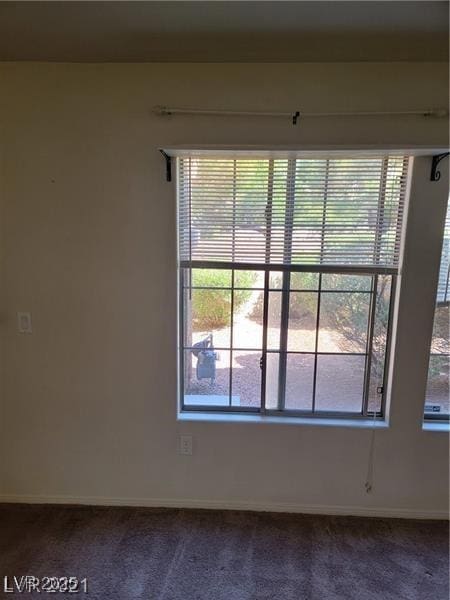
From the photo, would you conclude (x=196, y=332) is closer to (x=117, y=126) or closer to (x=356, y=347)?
(x=356, y=347)

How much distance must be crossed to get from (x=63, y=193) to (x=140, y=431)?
1.31 metres

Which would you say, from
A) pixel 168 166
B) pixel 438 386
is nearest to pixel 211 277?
pixel 168 166

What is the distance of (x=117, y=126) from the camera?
1.79 m

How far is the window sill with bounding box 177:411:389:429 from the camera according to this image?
1990 mm

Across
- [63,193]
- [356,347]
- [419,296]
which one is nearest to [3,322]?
[63,193]

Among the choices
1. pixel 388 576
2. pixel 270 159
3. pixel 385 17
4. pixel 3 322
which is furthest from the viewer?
pixel 3 322

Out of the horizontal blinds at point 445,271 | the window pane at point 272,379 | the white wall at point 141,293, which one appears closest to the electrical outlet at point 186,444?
the white wall at point 141,293

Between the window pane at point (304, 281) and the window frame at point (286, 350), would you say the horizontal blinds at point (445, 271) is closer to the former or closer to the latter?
the window frame at point (286, 350)

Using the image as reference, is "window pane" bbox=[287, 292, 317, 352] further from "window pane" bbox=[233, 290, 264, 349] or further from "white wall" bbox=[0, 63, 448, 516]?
"white wall" bbox=[0, 63, 448, 516]

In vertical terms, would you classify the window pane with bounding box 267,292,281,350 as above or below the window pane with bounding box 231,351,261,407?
above

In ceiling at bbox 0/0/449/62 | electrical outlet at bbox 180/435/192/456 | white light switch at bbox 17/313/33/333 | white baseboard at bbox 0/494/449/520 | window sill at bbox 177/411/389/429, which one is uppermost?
ceiling at bbox 0/0/449/62

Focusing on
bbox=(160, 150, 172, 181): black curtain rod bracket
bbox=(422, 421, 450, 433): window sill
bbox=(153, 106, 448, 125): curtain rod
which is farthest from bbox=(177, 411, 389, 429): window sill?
bbox=(153, 106, 448, 125): curtain rod

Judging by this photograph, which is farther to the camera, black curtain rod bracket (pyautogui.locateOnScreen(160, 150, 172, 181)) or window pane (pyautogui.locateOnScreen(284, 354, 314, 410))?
window pane (pyautogui.locateOnScreen(284, 354, 314, 410))

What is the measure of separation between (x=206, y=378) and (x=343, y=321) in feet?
2.67
